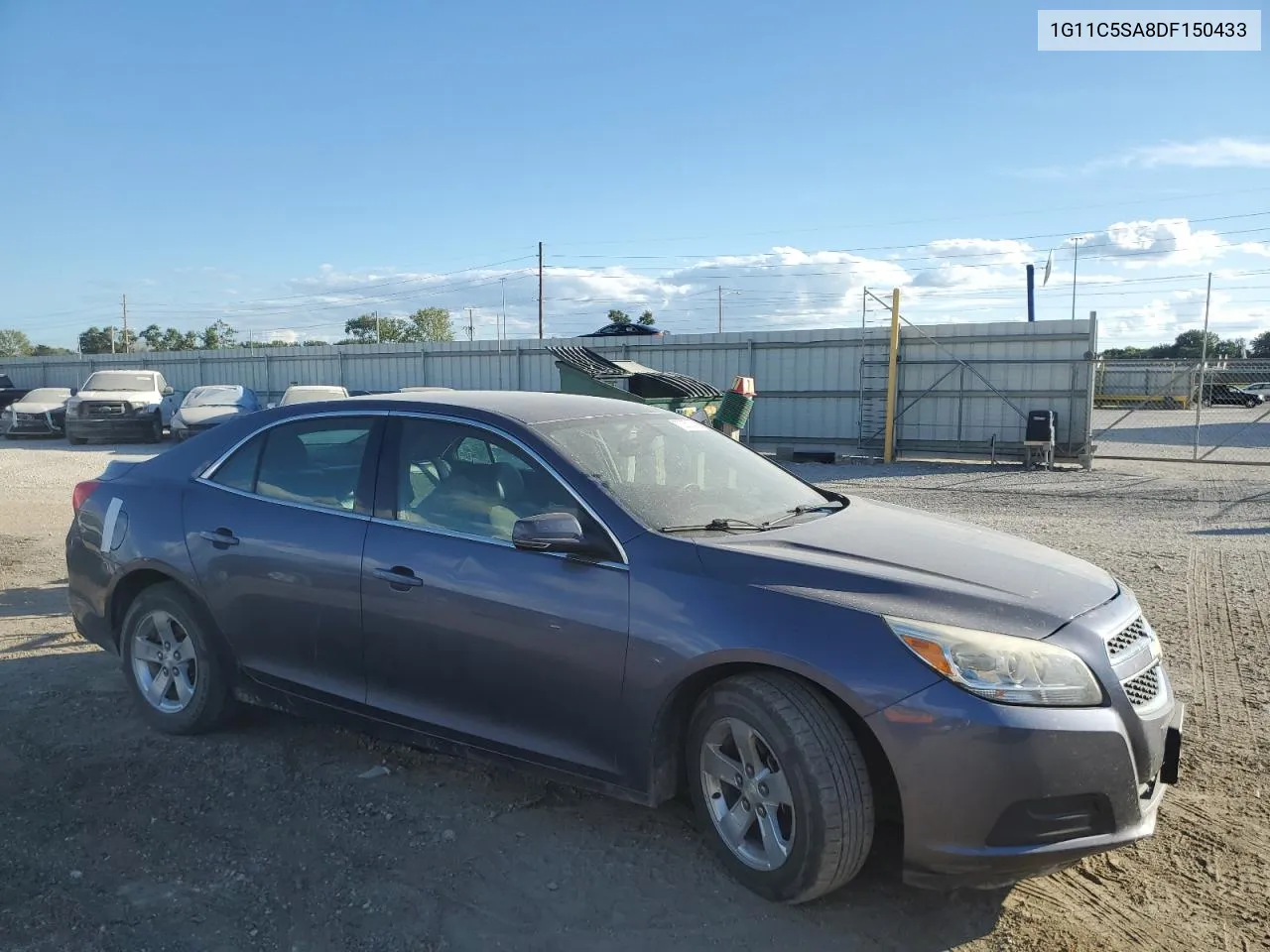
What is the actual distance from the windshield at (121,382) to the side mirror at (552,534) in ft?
75.5

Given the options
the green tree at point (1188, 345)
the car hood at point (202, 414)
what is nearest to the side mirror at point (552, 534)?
the car hood at point (202, 414)

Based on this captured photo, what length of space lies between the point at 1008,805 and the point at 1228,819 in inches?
60.7

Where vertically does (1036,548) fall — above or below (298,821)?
above

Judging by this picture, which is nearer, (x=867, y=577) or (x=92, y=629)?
(x=867, y=577)

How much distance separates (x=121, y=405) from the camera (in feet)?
73.0

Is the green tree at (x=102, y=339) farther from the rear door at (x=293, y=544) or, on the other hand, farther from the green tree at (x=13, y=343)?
the rear door at (x=293, y=544)

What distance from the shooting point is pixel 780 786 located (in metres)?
2.97

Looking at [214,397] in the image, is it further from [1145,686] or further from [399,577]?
[1145,686]

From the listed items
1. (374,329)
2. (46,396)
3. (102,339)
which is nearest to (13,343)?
(102,339)

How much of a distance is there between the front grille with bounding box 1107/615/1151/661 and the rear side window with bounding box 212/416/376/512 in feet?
9.43

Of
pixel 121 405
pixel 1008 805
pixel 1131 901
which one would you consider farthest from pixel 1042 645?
pixel 121 405

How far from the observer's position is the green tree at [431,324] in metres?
76.1

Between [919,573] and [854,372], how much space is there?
697 inches

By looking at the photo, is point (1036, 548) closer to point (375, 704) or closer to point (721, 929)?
point (721, 929)
